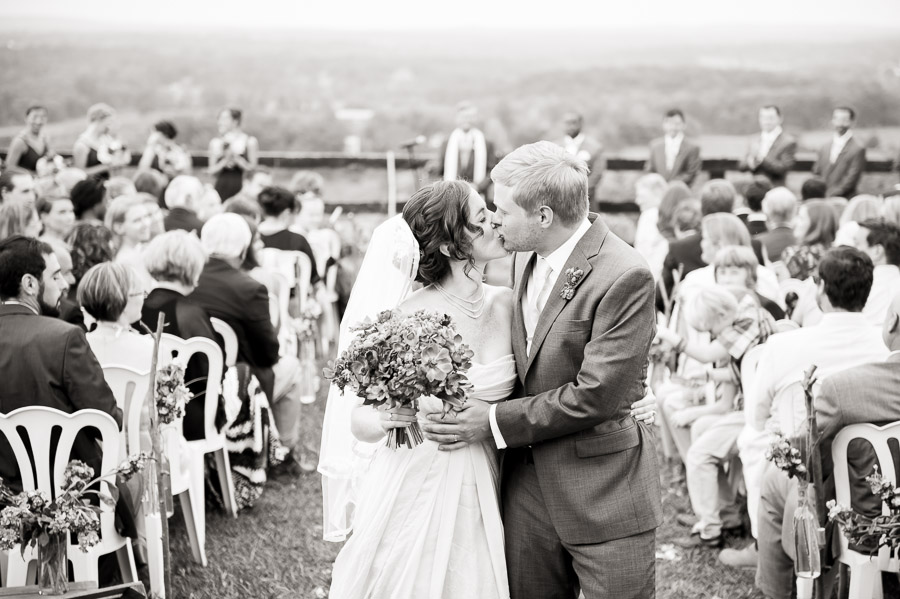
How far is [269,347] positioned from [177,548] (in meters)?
1.28

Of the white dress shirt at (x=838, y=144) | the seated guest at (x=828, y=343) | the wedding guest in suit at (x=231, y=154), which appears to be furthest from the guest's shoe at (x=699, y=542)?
the wedding guest in suit at (x=231, y=154)

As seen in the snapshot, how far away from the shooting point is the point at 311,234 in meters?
8.58

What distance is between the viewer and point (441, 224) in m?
3.05

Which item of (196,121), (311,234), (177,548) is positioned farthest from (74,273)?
(196,121)

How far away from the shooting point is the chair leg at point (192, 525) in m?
4.73

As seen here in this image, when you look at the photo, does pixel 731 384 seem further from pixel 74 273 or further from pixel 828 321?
pixel 74 273

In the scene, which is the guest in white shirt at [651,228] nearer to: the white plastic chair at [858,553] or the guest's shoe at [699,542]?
the guest's shoe at [699,542]

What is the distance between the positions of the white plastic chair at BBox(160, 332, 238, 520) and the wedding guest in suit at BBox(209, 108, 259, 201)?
21.1 ft

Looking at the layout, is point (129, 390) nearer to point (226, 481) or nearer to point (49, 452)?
point (49, 452)

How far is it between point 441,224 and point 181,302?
2.49 meters

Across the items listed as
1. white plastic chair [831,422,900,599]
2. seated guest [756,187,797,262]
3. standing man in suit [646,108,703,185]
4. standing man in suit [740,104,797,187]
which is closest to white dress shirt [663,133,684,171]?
standing man in suit [646,108,703,185]

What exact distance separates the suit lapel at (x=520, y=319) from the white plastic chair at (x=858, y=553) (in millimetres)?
1435

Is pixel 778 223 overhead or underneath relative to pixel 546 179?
underneath

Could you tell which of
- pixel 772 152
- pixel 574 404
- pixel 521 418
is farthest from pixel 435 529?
pixel 772 152
